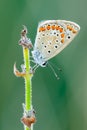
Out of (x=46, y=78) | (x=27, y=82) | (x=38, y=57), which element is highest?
(x=46, y=78)

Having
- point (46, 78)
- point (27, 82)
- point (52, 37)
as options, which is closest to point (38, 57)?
point (52, 37)

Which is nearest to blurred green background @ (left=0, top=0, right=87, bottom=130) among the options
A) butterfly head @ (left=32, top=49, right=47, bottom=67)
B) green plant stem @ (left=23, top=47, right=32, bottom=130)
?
butterfly head @ (left=32, top=49, right=47, bottom=67)

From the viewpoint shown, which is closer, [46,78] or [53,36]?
[53,36]

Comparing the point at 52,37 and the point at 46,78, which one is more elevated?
the point at 46,78

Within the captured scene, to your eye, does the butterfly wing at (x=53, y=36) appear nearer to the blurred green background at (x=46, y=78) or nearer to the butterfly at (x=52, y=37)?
the butterfly at (x=52, y=37)

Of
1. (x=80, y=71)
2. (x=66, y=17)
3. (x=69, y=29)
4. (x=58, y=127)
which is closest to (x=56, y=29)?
(x=69, y=29)

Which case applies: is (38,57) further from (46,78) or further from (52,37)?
(46,78)

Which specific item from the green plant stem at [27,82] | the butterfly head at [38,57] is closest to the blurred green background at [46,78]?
the butterfly head at [38,57]
